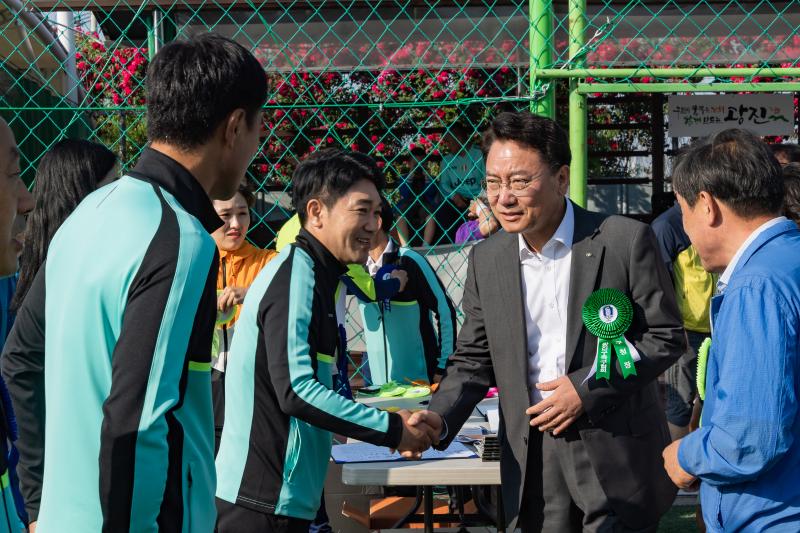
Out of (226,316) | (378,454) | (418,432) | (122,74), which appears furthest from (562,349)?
(122,74)

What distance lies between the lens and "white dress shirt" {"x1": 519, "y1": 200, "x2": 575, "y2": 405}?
9.06 ft

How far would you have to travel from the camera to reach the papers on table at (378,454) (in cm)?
307

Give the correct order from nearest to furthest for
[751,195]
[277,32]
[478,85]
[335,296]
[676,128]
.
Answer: [751,195] < [335,296] < [277,32] < [676,128] < [478,85]

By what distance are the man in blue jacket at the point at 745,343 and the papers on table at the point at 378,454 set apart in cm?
106

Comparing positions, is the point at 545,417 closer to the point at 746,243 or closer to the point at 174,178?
the point at 746,243

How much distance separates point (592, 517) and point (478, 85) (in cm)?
493

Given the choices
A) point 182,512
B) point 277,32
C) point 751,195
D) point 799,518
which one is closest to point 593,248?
point 751,195

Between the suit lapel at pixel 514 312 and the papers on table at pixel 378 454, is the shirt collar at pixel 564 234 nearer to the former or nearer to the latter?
the suit lapel at pixel 514 312

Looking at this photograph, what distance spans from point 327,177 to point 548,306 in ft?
2.93

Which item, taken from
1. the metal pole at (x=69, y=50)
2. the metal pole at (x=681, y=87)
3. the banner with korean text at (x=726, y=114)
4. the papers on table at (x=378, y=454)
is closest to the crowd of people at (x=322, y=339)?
the papers on table at (x=378, y=454)

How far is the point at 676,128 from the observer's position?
5902mm

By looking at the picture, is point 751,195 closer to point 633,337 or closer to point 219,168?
point 633,337

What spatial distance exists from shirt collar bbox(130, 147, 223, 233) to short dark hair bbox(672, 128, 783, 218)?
3.71ft

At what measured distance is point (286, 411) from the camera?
263 centimetres
